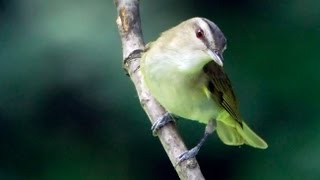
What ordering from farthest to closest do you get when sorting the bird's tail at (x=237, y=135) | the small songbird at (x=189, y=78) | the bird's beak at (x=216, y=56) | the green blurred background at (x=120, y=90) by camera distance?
the green blurred background at (x=120, y=90), the bird's tail at (x=237, y=135), the small songbird at (x=189, y=78), the bird's beak at (x=216, y=56)

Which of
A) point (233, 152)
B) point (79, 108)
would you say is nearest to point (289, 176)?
point (233, 152)

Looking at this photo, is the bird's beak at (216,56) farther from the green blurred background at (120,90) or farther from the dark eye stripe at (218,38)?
the green blurred background at (120,90)

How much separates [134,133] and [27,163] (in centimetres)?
28

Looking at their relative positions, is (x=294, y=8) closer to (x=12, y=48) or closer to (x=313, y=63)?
(x=313, y=63)

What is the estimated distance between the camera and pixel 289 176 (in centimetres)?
442

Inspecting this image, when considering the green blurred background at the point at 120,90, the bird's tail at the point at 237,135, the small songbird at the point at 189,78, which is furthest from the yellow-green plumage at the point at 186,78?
the green blurred background at the point at 120,90

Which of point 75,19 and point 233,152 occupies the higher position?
point 75,19

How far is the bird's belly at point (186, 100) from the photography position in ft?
12.5

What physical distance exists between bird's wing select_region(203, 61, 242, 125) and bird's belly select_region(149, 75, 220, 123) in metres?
0.02

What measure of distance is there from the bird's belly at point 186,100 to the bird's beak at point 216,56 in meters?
0.20

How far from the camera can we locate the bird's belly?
381cm

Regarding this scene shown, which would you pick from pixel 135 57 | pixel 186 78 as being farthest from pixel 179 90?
pixel 135 57

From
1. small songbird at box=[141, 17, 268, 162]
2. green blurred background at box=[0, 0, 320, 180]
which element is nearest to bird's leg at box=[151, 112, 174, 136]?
small songbird at box=[141, 17, 268, 162]

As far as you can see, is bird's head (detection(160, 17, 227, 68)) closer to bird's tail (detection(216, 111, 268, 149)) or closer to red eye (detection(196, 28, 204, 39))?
red eye (detection(196, 28, 204, 39))
